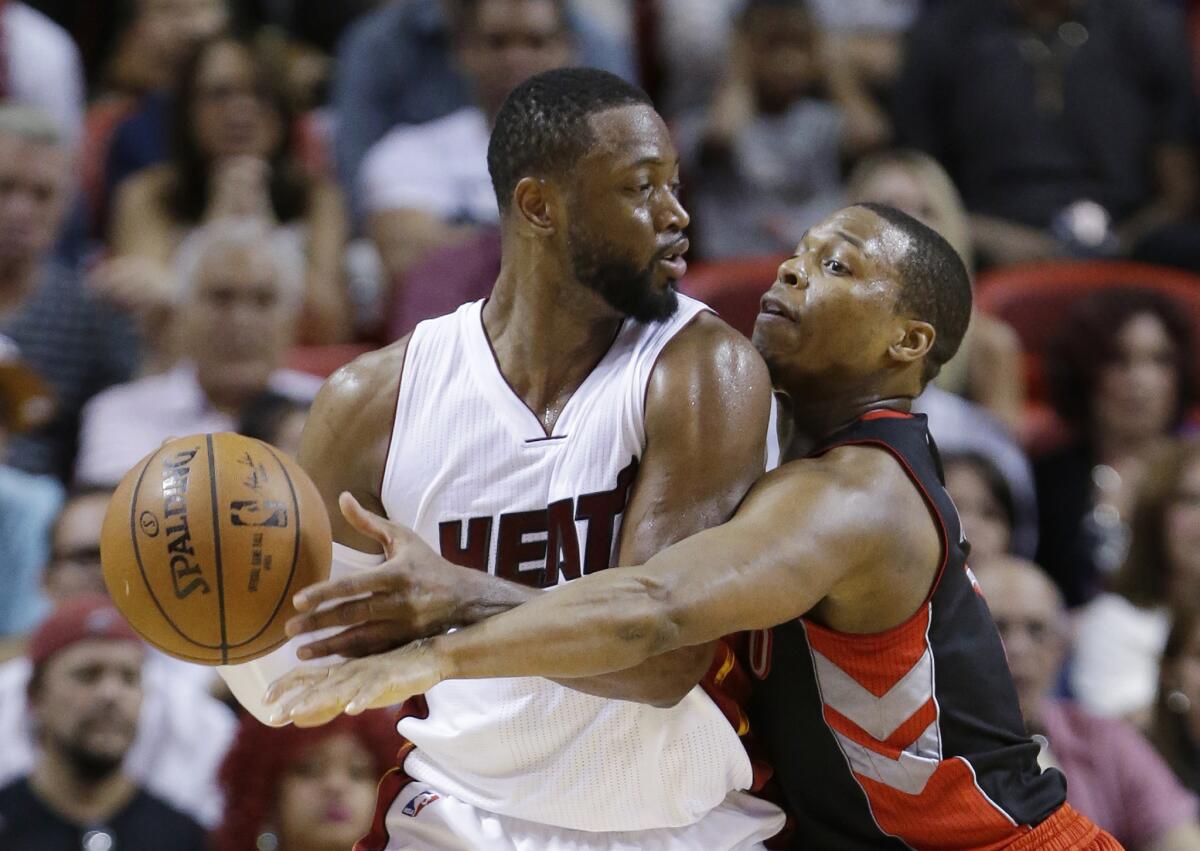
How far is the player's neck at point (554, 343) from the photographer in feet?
11.2

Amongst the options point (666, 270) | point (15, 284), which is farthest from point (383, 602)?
point (15, 284)

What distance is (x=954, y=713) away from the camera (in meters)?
3.35

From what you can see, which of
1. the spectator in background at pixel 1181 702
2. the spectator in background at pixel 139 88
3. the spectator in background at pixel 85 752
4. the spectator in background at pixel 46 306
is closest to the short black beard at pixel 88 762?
the spectator in background at pixel 85 752

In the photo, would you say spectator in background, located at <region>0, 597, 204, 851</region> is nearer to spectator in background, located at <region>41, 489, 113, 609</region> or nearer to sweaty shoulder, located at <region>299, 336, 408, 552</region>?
spectator in background, located at <region>41, 489, 113, 609</region>

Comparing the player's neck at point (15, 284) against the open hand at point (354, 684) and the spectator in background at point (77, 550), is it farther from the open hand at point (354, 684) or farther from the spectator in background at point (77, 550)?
the open hand at point (354, 684)

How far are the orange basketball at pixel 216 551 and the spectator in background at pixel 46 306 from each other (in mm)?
3491

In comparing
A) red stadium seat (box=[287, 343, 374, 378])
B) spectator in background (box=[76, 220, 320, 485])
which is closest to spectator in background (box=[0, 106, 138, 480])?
spectator in background (box=[76, 220, 320, 485])

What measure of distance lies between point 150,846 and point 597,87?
277cm

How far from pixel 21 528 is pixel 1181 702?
3.74m

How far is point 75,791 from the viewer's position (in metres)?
5.12

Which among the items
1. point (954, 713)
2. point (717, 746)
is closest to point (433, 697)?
point (717, 746)

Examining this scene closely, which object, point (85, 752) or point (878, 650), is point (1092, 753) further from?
point (85, 752)

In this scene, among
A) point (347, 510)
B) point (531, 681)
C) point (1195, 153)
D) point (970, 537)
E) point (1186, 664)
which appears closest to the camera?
point (347, 510)

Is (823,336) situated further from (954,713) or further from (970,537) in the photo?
(970,537)
